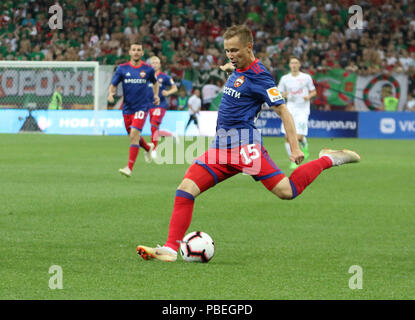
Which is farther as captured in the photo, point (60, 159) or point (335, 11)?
point (335, 11)

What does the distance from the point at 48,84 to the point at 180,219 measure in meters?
24.1

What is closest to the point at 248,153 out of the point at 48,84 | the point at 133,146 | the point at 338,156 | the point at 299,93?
the point at 338,156

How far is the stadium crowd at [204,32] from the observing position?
103ft

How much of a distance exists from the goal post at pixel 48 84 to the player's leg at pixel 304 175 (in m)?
21.6

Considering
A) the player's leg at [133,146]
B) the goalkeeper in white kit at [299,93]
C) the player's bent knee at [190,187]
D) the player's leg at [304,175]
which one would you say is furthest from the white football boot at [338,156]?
the goalkeeper in white kit at [299,93]

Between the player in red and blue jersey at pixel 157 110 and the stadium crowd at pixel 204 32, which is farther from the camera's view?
the stadium crowd at pixel 204 32

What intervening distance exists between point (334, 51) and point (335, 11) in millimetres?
2705

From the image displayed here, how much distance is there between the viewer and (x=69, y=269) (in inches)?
256

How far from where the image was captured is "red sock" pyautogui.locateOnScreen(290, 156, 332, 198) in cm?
739

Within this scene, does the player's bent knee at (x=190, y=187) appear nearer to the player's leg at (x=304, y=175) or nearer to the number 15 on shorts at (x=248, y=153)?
the number 15 on shorts at (x=248, y=153)

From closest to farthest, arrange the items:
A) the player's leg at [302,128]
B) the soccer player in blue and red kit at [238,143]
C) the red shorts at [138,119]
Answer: the soccer player in blue and red kit at [238,143] < the red shorts at [138,119] < the player's leg at [302,128]

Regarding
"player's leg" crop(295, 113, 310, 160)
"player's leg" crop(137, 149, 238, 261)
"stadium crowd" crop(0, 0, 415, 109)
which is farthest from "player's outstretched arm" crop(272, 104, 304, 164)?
"stadium crowd" crop(0, 0, 415, 109)
